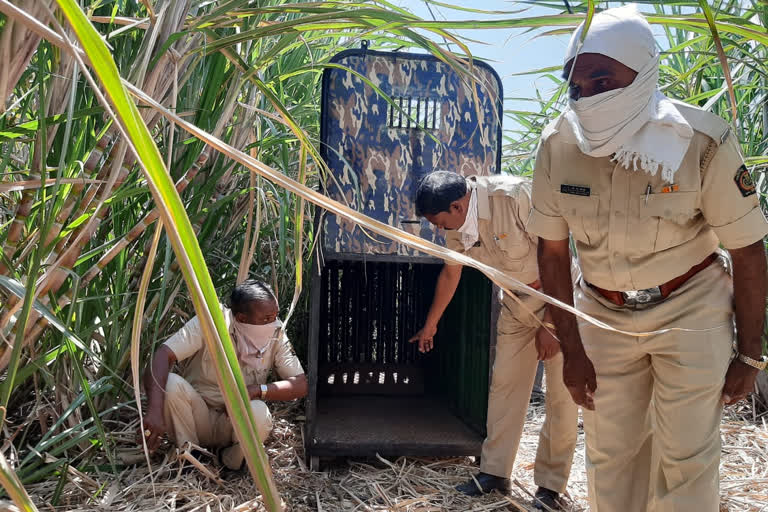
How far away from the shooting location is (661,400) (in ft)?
6.17

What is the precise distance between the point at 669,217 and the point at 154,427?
176 centimetres

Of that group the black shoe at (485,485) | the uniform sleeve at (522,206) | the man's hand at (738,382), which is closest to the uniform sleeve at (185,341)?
the black shoe at (485,485)

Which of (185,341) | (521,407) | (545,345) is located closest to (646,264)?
(545,345)

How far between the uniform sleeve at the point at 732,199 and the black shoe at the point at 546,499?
4.53ft

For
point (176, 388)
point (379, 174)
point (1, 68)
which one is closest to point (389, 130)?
point (379, 174)

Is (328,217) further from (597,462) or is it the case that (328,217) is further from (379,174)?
(597,462)

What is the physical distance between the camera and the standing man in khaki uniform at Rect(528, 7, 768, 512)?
5.60 feet

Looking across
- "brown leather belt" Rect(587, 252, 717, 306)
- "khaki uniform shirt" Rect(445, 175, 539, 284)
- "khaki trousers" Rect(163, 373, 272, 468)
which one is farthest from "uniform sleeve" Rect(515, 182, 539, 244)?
"khaki trousers" Rect(163, 373, 272, 468)

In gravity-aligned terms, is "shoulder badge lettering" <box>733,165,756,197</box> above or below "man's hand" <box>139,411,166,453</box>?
above

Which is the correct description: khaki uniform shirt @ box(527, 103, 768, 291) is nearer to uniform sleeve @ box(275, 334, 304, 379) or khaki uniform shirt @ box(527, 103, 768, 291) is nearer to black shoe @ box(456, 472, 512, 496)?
black shoe @ box(456, 472, 512, 496)

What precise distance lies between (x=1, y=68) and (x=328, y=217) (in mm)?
2023

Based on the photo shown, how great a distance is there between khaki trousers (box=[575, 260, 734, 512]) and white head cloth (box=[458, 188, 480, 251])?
0.76 m

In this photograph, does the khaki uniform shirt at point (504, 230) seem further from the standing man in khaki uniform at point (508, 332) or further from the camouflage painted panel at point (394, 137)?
the camouflage painted panel at point (394, 137)

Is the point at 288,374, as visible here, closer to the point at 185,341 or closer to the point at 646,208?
the point at 185,341
